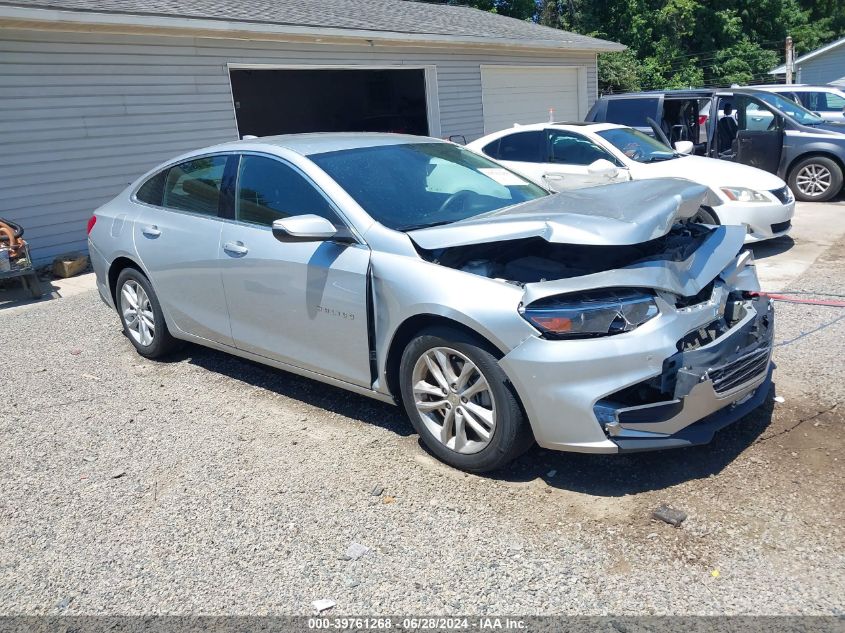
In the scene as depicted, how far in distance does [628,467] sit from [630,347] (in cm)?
77

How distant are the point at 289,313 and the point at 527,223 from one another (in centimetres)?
154

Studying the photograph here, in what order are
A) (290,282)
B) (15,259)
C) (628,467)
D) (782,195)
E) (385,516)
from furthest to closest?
(15,259) < (782,195) < (290,282) < (628,467) < (385,516)

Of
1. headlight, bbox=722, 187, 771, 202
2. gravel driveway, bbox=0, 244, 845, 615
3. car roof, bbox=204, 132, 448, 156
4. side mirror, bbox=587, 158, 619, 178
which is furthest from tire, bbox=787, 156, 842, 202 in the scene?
car roof, bbox=204, 132, 448, 156

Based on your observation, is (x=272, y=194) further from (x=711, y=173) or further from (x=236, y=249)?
(x=711, y=173)

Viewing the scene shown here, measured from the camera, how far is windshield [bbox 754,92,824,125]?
37.2 ft

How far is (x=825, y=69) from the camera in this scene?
34125mm

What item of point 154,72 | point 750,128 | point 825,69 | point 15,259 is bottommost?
point 825,69

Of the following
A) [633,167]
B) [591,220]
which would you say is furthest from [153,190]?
[633,167]

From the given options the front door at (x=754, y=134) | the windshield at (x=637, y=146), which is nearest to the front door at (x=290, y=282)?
the windshield at (x=637, y=146)

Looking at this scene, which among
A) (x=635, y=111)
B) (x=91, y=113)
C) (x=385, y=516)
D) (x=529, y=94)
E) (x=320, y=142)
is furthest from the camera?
(x=529, y=94)

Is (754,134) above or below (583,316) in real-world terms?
below

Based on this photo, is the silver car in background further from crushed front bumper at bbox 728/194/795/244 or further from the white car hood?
the white car hood

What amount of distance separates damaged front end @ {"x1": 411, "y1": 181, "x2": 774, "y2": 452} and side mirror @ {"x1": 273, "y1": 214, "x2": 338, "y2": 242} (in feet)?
1.80

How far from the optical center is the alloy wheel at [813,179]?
A: 1095cm
